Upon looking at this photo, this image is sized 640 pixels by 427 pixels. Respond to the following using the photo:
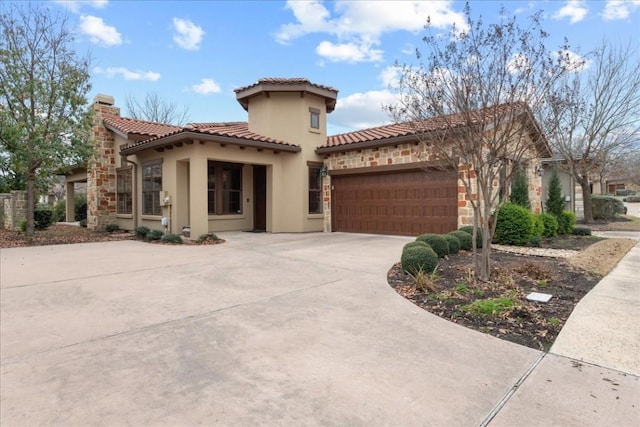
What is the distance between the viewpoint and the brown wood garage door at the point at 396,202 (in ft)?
35.9

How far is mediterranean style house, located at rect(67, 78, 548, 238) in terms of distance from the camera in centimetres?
1125

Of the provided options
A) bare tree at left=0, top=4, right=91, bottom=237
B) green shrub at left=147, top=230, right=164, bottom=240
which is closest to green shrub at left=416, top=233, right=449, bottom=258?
green shrub at left=147, top=230, right=164, bottom=240

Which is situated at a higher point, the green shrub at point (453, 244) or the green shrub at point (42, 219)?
the green shrub at point (42, 219)

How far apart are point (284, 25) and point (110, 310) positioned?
11.4 meters

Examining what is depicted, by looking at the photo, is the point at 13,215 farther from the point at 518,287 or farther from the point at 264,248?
the point at 518,287

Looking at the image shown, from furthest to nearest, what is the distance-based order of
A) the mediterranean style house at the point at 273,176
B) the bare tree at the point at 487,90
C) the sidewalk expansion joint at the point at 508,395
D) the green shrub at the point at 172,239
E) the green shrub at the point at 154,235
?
the green shrub at the point at 154,235 < the mediterranean style house at the point at 273,176 < the green shrub at the point at 172,239 < the bare tree at the point at 487,90 < the sidewalk expansion joint at the point at 508,395

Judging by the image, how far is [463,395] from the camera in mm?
2625

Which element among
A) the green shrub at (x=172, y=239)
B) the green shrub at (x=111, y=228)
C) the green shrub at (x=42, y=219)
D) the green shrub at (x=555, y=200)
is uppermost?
the green shrub at (x=555, y=200)

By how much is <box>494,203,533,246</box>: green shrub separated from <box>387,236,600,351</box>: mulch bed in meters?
2.19

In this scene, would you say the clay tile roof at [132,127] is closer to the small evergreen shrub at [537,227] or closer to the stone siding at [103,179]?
the stone siding at [103,179]

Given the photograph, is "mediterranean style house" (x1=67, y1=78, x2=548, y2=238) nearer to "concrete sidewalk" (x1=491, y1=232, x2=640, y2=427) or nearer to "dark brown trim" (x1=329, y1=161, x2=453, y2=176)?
"dark brown trim" (x1=329, y1=161, x2=453, y2=176)

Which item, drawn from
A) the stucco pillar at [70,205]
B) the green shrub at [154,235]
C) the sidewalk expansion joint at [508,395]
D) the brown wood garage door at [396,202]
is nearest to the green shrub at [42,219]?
the stucco pillar at [70,205]

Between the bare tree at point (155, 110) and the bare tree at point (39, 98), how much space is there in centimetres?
2066

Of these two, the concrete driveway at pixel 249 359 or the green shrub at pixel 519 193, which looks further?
the green shrub at pixel 519 193
